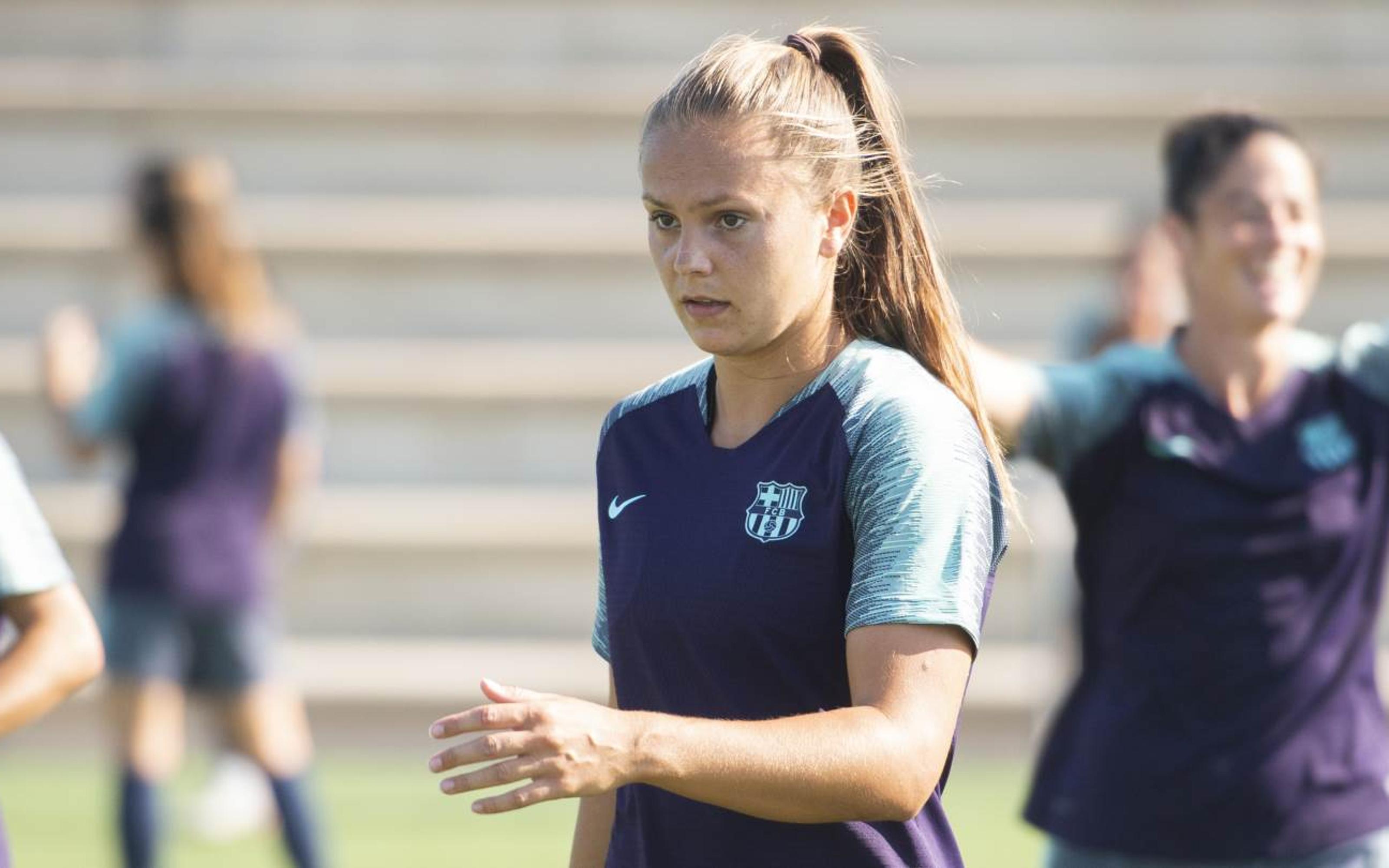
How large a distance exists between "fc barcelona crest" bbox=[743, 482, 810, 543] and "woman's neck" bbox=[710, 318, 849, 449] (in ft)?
0.38

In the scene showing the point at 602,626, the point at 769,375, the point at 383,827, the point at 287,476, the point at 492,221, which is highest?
the point at 769,375

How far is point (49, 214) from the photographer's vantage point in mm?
11000

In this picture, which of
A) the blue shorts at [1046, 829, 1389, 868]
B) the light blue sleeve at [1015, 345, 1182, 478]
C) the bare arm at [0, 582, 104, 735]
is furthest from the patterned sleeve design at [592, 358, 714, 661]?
the blue shorts at [1046, 829, 1389, 868]

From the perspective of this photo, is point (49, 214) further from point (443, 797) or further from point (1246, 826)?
point (1246, 826)

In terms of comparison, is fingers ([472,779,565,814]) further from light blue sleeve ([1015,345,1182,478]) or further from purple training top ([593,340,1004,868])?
light blue sleeve ([1015,345,1182,478])

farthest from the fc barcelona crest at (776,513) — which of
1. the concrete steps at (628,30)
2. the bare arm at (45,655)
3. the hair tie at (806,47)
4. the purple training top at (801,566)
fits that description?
the concrete steps at (628,30)

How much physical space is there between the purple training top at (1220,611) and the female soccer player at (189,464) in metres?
3.09

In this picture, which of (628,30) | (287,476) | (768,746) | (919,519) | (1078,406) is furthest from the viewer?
(628,30)

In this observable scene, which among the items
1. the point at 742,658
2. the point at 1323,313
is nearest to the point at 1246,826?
the point at 742,658

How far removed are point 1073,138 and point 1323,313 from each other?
176 cm

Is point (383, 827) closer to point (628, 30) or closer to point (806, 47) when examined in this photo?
point (806, 47)

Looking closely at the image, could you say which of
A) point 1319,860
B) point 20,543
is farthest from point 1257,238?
point 20,543

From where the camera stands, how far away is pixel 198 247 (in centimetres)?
580

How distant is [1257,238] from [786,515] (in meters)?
1.58
